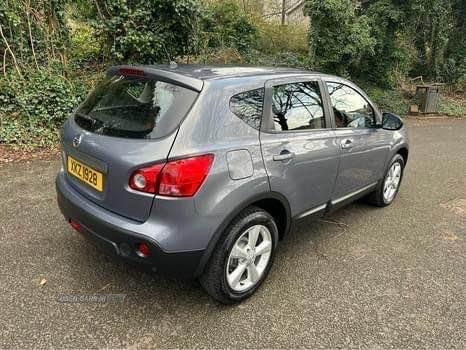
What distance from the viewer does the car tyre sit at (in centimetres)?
417

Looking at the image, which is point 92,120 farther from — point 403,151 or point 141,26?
point 141,26

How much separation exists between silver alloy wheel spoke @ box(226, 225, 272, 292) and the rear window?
2.89 ft

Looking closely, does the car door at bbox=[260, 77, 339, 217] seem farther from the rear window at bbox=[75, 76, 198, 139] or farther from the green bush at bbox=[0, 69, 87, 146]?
the green bush at bbox=[0, 69, 87, 146]

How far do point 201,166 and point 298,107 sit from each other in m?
1.10

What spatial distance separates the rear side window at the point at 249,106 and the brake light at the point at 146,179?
65 cm

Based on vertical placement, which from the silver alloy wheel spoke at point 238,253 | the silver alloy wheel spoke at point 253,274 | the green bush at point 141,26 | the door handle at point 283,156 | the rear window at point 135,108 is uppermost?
the green bush at point 141,26

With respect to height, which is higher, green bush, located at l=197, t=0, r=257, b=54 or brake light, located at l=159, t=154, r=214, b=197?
green bush, located at l=197, t=0, r=257, b=54

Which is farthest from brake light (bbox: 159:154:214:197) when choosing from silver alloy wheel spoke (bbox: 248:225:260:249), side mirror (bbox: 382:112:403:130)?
side mirror (bbox: 382:112:403:130)

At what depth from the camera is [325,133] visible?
3133 mm

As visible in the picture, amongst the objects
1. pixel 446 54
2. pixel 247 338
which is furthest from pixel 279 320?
pixel 446 54

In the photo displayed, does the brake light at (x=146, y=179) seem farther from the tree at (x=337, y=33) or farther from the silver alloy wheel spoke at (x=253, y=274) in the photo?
the tree at (x=337, y=33)

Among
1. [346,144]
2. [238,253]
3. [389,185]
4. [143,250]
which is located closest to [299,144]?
[346,144]

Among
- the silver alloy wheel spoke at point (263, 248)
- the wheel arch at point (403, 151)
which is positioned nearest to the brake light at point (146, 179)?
the silver alloy wheel spoke at point (263, 248)

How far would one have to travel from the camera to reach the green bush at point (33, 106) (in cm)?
582
